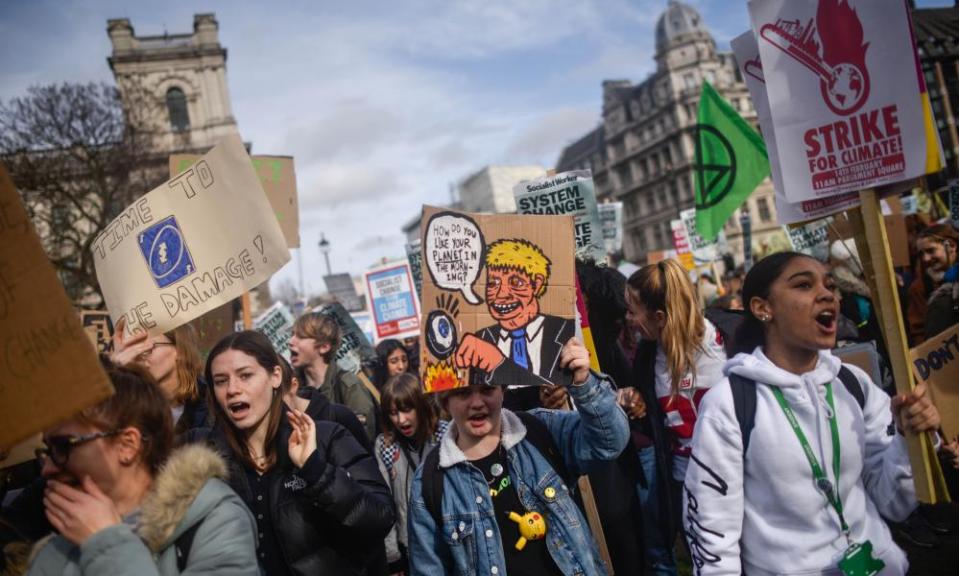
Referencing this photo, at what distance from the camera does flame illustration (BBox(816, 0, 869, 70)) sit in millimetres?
2439

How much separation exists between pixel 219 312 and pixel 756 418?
3.68 m

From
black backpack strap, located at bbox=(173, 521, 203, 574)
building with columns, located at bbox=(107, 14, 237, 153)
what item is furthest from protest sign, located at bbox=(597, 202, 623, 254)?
building with columns, located at bbox=(107, 14, 237, 153)

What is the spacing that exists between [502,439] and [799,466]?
110 cm

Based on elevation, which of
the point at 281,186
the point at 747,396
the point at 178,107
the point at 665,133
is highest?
the point at 178,107

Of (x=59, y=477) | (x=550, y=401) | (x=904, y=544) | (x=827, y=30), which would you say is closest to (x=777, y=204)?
(x=827, y=30)

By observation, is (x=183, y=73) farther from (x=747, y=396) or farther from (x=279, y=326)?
(x=747, y=396)

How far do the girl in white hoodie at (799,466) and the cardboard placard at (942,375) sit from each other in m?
0.16

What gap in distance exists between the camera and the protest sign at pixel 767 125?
281cm

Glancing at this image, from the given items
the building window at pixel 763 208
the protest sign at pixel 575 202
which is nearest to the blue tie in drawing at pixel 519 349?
the protest sign at pixel 575 202

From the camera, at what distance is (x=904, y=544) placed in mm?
4746

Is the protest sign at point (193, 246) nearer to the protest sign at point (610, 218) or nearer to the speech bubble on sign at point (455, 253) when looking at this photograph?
the speech bubble on sign at point (455, 253)

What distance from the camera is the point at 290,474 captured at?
104 inches

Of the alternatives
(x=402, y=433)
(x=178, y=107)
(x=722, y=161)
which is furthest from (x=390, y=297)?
(x=178, y=107)

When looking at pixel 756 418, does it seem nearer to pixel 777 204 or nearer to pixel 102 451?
pixel 777 204
